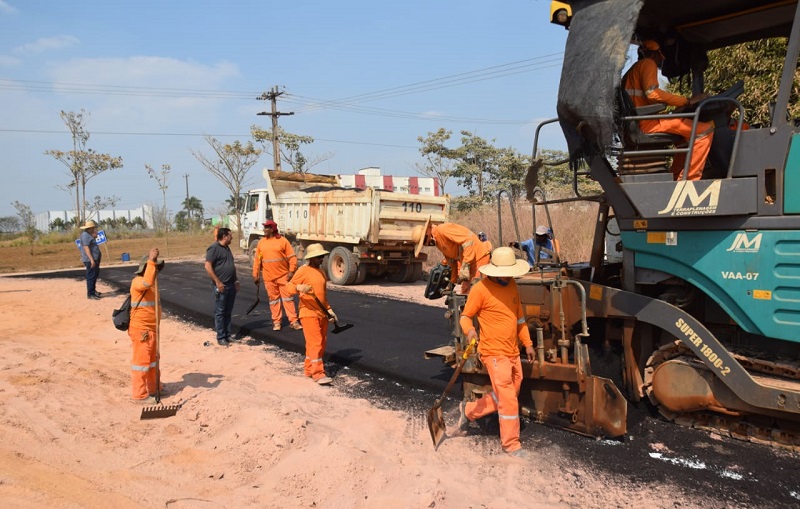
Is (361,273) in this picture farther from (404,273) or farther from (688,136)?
(688,136)

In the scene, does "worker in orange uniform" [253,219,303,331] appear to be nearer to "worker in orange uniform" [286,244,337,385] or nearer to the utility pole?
"worker in orange uniform" [286,244,337,385]

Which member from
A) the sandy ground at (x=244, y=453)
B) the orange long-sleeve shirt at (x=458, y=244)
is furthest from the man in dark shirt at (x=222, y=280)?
the orange long-sleeve shirt at (x=458, y=244)

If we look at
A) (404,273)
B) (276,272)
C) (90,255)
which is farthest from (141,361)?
(404,273)

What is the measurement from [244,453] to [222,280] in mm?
4299

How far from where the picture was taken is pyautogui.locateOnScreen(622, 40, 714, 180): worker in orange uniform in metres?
4.27

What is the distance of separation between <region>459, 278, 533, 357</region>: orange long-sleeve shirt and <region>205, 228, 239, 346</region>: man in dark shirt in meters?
4.82

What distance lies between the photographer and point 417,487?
3955mm

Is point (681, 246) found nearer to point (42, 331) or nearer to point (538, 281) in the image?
point (538, 281)

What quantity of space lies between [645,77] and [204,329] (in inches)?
306

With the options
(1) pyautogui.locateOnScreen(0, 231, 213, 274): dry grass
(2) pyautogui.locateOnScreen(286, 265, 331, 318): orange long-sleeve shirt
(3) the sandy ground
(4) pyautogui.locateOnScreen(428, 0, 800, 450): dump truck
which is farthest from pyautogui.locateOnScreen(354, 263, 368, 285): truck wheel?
(1) pyautogui.locateOnScreen(0, 231, 213, 274): dry grass

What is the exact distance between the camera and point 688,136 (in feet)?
14.4

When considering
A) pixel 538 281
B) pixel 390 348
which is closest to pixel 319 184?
pixel 390 348

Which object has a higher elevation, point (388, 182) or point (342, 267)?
point (388, 182)

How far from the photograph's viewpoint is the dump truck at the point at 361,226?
44.6 ft
